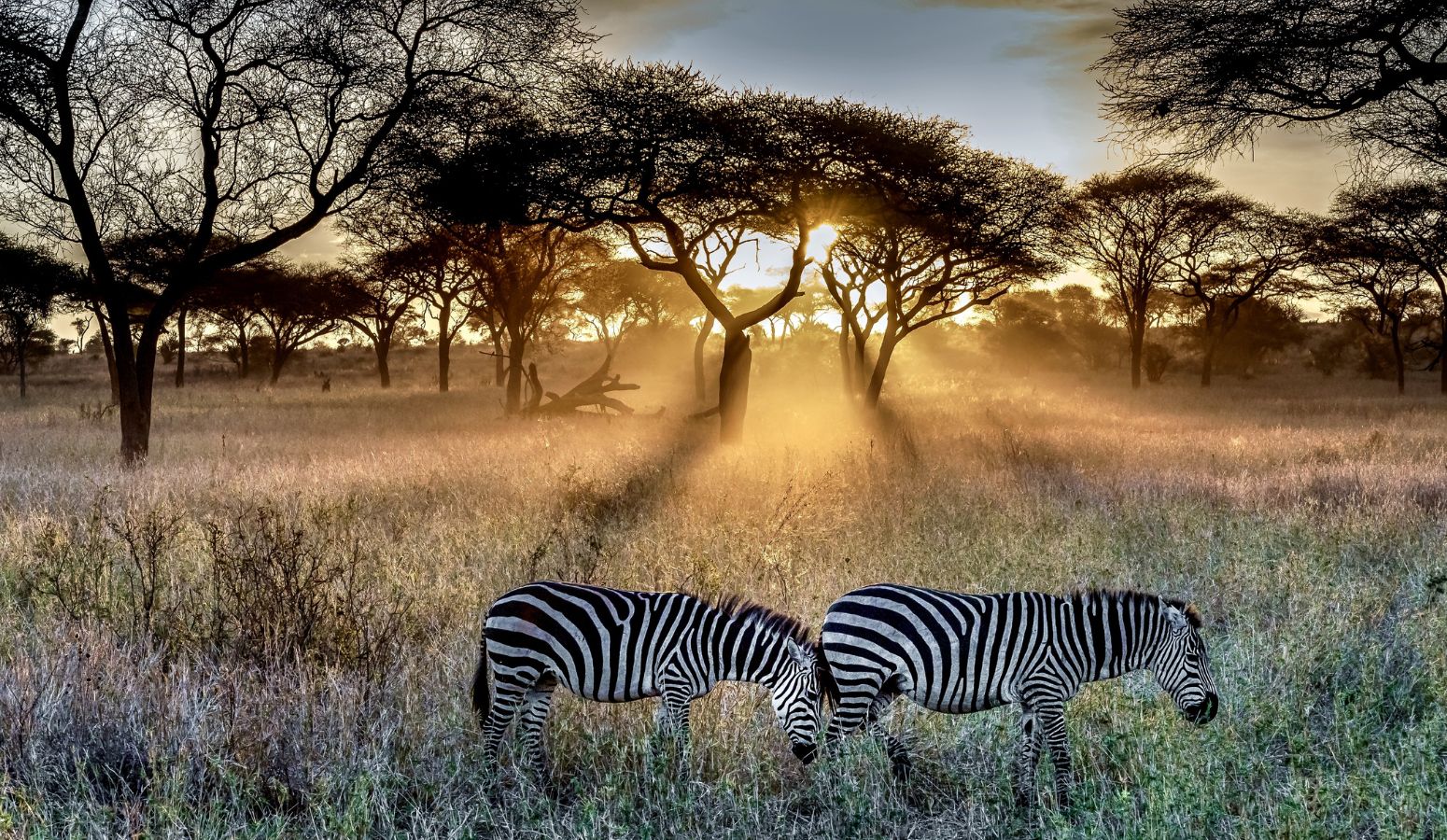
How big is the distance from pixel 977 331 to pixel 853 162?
181ft

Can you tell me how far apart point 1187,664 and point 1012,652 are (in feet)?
1.71

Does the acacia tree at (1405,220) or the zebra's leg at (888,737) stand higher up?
the acacia tree at (1405,220)

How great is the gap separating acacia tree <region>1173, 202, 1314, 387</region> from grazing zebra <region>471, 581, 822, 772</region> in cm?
3481

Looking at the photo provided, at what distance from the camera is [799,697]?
292 centimetres

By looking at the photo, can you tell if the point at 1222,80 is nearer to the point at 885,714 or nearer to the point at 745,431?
the point at 885,714

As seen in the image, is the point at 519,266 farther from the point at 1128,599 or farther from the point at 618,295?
the point at 1128,599

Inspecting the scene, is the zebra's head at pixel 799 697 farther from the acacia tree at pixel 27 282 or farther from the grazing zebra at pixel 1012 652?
the acacia tree at pixel 27 282

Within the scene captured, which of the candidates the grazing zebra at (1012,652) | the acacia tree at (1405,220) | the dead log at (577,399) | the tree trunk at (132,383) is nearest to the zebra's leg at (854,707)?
the grazing zebra at (1012,652)

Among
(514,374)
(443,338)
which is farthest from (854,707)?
(443,338)

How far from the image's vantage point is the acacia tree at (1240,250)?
33125 millimetres

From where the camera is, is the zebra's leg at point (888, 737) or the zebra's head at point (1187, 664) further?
the zebra's leg at point (888, 737)

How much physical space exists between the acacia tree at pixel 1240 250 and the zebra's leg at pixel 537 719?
34962mm

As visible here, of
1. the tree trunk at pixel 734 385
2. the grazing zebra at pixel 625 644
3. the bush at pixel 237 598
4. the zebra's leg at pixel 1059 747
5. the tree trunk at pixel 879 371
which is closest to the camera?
the zebra's leg at pixel 1059 747

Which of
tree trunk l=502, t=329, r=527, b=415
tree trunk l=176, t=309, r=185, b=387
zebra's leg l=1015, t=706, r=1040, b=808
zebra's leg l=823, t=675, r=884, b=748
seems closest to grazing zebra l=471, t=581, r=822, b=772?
zebra's leg l=823, t=675, r=884, b=748
